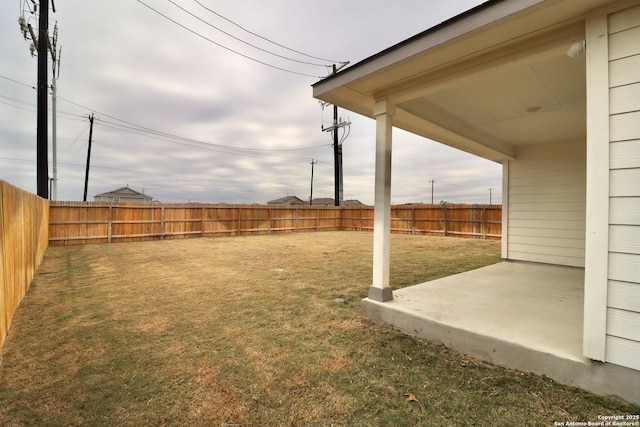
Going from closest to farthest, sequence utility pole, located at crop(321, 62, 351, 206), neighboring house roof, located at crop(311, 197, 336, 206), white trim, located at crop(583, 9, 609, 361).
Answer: white trim, located at crop(583, 9, 609, 361)
utility pole, located at crop(321, 62, 351, 206)
neighboring house roof, located at crop(311, 197, 336, 206)

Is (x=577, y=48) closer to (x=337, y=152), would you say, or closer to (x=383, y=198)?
(x=383, y=198)

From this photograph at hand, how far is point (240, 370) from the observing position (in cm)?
203

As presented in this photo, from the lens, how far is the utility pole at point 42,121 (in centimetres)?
875

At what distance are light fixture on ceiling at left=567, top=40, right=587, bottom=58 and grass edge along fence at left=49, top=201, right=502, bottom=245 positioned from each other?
446 inches

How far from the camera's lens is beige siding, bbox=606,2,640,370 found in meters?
1.58

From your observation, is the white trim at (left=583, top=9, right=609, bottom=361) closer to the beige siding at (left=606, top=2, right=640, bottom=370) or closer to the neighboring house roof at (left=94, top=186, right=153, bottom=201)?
the beige siding at (left=606, top=2, right=640, bottom=370)

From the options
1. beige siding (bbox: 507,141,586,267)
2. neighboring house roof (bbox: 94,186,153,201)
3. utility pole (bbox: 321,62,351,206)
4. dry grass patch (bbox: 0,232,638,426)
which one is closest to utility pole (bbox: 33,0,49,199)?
dry grass patch (bbox: 0,232,638,426)

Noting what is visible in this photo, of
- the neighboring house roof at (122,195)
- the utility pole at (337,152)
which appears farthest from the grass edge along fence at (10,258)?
Result: the neighboring house roof at (122,195)

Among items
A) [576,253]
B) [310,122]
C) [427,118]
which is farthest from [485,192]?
[427,118]

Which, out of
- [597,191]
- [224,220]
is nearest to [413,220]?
[224,220]

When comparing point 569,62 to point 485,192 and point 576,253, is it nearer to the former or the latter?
point 576,253

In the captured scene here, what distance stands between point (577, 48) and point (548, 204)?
4.64 metres

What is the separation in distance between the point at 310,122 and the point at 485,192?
1571 inches

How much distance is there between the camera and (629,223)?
160 centimetres
